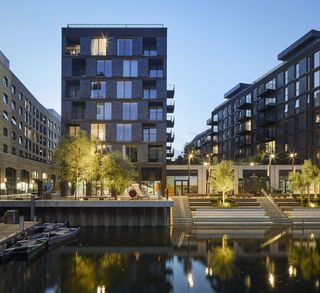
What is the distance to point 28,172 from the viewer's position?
7250 centimetres

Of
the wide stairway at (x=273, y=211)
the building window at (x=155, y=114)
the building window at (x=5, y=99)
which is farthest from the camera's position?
the building window at (x=5, y=99)

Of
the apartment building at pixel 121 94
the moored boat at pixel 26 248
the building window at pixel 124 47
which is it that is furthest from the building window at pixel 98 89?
the moored boat at pixel 26 248

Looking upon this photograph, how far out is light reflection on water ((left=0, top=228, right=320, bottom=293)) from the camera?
2055cm

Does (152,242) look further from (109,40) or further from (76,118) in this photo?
(109,40)

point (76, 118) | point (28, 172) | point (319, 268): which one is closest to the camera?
point (319, 268)

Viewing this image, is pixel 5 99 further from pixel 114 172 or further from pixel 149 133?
pixel 114 172

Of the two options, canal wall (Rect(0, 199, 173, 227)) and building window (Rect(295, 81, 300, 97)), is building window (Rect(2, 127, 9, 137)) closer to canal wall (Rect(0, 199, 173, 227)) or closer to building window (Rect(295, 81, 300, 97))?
canal wall (Rect(0, 199, 173, 227))

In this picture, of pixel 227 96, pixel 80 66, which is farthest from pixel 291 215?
pixel 227 96

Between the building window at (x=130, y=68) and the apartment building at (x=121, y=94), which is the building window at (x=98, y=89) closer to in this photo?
the apartment building at (x=121, y=94)

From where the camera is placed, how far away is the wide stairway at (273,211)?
4319cm

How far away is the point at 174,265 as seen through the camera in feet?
82.9

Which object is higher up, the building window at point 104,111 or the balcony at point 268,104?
the balcony at point 268,104

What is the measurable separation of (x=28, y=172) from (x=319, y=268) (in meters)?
58.1

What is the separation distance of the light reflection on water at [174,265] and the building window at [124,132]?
73.6ft
